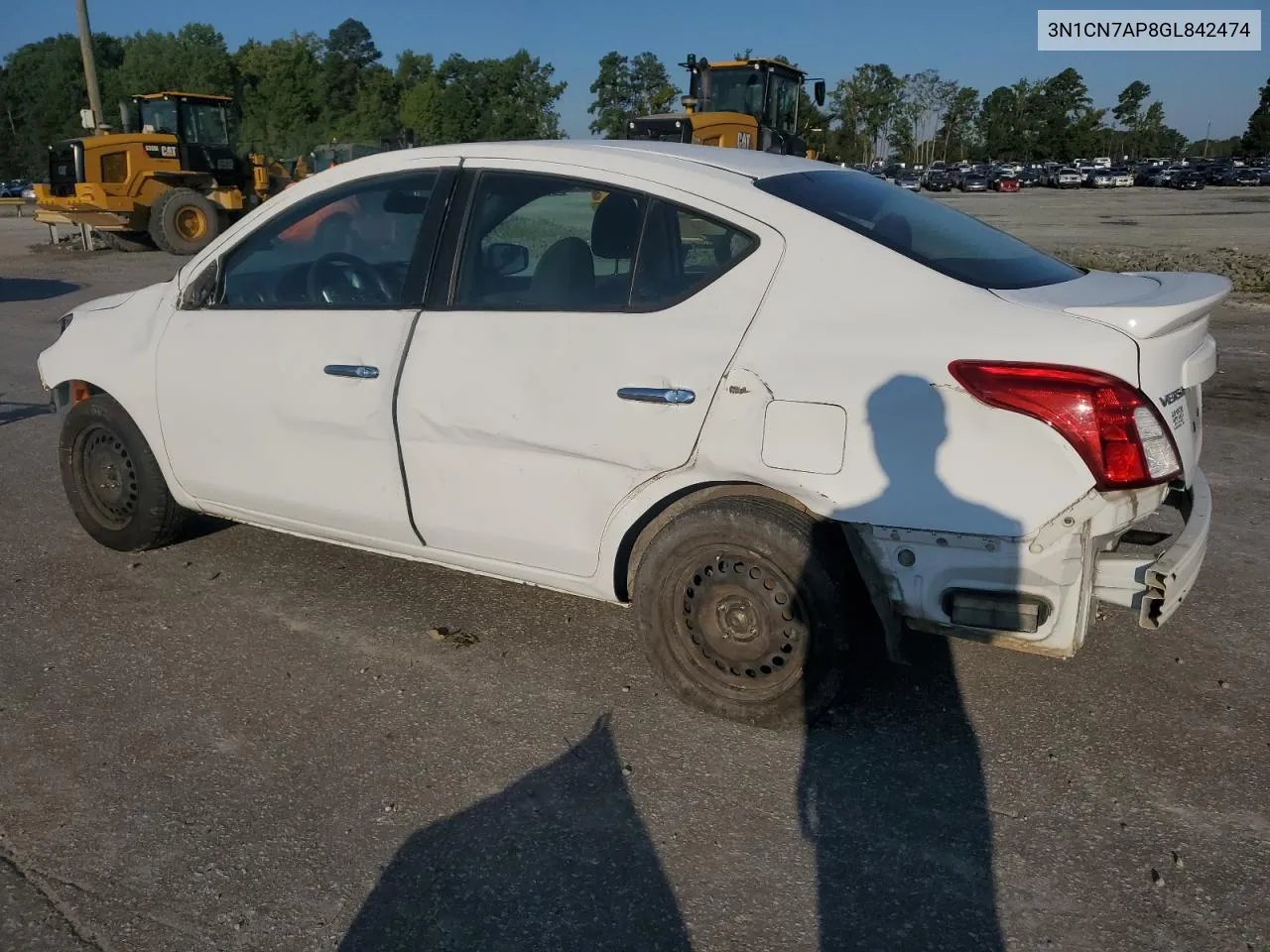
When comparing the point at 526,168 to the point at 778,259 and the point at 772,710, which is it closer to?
the point at 778,259

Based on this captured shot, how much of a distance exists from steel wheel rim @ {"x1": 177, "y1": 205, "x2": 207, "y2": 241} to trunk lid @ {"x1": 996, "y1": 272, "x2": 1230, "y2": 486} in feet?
66.4

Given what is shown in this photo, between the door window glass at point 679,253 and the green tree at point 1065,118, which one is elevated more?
the green tree at point 1065,118

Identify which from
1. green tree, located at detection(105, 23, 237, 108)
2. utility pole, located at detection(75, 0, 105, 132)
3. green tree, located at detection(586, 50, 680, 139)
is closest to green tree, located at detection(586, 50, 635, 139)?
green tree, located at detection(586, 50, 680, 139)

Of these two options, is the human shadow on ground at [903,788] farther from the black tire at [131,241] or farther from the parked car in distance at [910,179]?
the parked car in distance at [910,179]

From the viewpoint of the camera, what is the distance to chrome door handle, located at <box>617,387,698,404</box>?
3179mm

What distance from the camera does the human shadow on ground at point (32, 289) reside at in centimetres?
1489

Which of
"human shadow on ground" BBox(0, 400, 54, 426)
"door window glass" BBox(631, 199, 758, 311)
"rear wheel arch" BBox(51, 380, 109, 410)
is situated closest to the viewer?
"door window glass" BBox(631, 199, 758, 311)

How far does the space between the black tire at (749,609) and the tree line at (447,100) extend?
2434 inches

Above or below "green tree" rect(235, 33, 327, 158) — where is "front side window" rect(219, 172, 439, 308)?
below

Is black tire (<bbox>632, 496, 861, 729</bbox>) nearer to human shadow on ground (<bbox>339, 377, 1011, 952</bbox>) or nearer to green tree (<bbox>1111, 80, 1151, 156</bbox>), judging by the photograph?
human shadow on ground (<bbox>339, 377, 1011, 952</bbox>)

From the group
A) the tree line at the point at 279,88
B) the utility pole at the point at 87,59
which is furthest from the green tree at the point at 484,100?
the utility pole at the point at 87,59

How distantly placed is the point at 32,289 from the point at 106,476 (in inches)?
524

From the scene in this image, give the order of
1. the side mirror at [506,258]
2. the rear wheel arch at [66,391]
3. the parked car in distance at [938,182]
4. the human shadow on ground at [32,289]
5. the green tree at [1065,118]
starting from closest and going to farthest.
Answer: the side mirror at [506,258] → the rear wheel arch at [66,391] → the human shadow on ground at [32,289] → the parked car in distance at [938,182] → the green tree at [1065,118]

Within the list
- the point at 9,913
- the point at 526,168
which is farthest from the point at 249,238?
the point at 9,913
